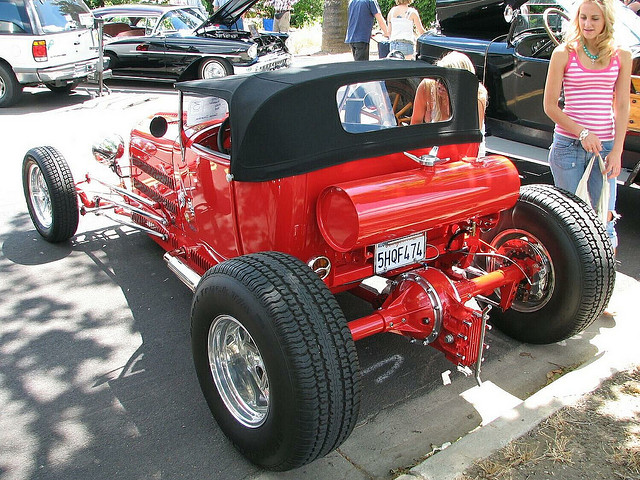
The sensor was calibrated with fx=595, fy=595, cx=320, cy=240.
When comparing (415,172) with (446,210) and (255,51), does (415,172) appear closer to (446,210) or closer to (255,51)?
(446,210)

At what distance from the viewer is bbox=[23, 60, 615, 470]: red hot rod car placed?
2506 mm

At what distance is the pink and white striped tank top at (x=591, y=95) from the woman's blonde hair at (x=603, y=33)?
67mm

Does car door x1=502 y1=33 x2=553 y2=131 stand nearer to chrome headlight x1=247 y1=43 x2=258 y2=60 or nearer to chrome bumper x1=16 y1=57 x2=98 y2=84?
chrome headlight x1=247 y1=43 x2=258 y2=60

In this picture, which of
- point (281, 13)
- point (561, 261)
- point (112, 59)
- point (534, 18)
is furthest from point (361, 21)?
point (561, 261)

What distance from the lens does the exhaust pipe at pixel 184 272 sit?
370 cm

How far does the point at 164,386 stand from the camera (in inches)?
136

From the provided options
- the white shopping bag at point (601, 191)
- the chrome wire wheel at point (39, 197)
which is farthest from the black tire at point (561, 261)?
the chrome wire wheel at point (39, 197)

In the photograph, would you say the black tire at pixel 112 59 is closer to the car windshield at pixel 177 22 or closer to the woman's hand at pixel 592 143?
the car windshield at pixel 177 22

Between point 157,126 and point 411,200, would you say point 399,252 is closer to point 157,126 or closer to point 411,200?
point 411,200

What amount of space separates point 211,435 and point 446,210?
1.67m

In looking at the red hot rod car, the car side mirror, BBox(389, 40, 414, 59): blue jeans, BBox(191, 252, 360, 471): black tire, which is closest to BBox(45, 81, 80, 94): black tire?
BBox(389, 40, 414, 59): blue jeans

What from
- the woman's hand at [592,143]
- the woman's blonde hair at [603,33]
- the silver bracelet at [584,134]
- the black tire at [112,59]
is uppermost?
the woman's blonde hair at [603,33]

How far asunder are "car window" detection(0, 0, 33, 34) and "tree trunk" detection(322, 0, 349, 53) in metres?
9.90

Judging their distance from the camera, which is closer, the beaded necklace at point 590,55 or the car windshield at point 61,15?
the beaded necklace at point 590,55
